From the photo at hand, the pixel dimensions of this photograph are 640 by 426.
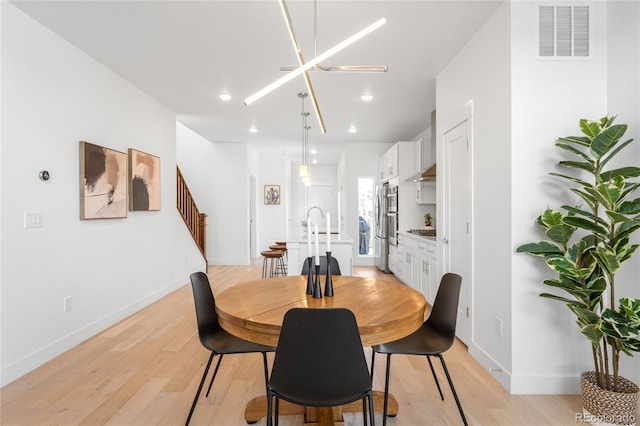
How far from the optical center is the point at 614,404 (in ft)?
6.39

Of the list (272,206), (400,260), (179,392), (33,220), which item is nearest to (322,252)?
(400,260)

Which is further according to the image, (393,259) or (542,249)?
(393,259)

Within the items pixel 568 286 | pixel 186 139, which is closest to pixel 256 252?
pixel 186 139

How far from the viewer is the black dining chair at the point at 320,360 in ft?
4.35

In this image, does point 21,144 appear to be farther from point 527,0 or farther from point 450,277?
point 527,0

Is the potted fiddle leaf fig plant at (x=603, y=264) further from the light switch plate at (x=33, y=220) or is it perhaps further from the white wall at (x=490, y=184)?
the light switch plate at (x=33, y=220)

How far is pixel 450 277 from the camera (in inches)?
85.3

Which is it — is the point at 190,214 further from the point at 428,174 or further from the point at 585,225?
the point at 585,225

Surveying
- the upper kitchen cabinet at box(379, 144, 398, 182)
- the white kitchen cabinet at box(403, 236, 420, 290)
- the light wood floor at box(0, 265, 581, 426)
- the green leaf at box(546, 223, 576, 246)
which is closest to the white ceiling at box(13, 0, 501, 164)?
the upper kitchen cabinet at box(379, 144, 398, 182)

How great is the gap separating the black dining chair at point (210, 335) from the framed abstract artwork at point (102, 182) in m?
1.99

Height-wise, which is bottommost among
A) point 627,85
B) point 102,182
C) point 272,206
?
point 272,206

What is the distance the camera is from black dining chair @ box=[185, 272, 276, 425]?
1917 millimetres

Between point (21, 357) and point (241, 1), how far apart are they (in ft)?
10.1

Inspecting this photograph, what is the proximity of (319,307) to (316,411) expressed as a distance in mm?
763
